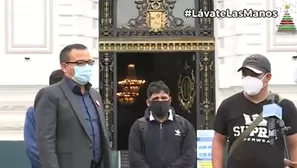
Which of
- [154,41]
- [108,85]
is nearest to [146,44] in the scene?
[154,41]

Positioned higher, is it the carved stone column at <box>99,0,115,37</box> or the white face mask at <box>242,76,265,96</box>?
the carved stone column at <box>99,0,115,37</box>

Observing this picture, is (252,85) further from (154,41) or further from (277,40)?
(154,41)

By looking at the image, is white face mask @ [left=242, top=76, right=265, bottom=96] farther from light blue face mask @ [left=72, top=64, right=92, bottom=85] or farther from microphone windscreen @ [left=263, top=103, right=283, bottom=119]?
light blue face mask @ [left=72, top=64, right=92, bottom=85]

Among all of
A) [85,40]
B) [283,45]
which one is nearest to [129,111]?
[85,40]

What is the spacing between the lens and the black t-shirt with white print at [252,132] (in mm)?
5270

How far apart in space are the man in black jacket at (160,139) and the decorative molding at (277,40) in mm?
→ 5242

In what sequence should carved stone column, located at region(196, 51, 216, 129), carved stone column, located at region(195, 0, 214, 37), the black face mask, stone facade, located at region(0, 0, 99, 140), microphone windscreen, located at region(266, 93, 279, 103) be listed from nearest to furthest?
1. microphone windscreen, located at region(266, 93, 279, 103)
2. the black face mask
3. stone facade, located at region(0, 0, 99, 140)
4. carved stone column, located at region(196, 51, 216, 129)
5. carved stone column, located at region(195, 0, 214, 37)

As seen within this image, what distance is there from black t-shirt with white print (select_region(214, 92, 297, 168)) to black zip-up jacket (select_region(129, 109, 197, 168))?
70.1 inches

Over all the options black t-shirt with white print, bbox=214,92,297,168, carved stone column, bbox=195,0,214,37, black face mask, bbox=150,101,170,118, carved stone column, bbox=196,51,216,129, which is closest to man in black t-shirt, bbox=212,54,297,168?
black t-shirt with white print, bbox=214,92,297,168

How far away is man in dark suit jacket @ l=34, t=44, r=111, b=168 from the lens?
5.23 m

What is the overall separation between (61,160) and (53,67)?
6.96 metres

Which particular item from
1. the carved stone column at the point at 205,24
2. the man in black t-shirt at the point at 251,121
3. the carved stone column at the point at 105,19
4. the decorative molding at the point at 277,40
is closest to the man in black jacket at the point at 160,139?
the man in black t-shirt at the point at 251,121

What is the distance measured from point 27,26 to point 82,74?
→ 6887 millimetres

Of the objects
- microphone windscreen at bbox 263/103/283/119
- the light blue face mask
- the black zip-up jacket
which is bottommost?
the black zip-up jacket
